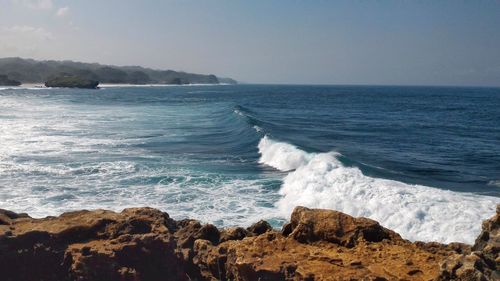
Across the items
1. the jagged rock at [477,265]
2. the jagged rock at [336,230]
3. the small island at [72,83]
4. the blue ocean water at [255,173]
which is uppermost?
the small island at [72,83]

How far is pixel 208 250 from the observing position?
7.94 metres

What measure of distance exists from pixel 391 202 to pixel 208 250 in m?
9.15

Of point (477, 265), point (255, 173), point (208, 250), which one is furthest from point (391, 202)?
point (477, 265)

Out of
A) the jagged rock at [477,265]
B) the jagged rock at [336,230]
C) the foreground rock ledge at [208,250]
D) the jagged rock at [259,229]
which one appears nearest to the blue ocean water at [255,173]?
the jagged rock at [259,229]

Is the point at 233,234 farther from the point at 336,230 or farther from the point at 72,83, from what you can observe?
the point at 72,83

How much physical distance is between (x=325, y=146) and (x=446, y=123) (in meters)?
22.6

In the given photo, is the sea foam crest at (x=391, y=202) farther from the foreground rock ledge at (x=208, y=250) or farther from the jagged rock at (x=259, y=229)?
the foreground rock ledge at (x=208, y=250)

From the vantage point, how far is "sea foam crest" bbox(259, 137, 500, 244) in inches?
536

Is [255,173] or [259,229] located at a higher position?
[259,229]

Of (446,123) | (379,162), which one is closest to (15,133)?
(379,162)

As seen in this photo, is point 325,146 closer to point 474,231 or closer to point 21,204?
point 474,231

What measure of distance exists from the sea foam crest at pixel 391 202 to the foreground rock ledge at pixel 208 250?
6.05m

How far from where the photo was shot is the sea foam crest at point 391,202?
13603 mm

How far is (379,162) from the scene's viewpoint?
80.3ft
